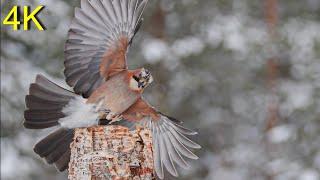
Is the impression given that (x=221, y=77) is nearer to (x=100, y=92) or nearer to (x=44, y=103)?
(x=44, y=103)

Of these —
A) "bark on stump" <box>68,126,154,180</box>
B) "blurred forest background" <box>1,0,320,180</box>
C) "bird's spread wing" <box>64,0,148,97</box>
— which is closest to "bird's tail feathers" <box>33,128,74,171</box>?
"bird's spread wing" <box>64,0,148,97</box>

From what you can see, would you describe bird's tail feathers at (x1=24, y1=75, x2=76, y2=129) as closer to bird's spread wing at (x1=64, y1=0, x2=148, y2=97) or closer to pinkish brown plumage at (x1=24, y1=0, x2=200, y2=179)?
pinkish brown plumage at (x1=24, y1=0, x2=200, y2=179)

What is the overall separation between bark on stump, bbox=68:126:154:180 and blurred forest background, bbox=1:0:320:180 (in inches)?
175

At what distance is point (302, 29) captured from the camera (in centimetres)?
858

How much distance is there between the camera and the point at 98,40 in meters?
3.65

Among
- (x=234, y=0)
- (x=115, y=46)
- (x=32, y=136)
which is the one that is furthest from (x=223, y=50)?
(x=115, y=46)

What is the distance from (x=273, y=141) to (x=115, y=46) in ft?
15.8

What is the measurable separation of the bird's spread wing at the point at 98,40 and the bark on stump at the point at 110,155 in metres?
0.60

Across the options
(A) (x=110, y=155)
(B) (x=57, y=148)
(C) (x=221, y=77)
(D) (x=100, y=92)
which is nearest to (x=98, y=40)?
(D) (x=100, y=92)

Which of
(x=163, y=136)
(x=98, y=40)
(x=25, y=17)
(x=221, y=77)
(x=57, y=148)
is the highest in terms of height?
(x=221, y=77)

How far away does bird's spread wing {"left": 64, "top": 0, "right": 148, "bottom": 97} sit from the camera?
139 inches

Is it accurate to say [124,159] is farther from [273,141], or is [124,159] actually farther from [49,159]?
[273,141]

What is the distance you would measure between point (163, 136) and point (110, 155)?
980 millimetres

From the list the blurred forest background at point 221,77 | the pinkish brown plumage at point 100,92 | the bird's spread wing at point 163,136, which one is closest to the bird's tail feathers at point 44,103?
the pinkish brown plumage at point 100,92
